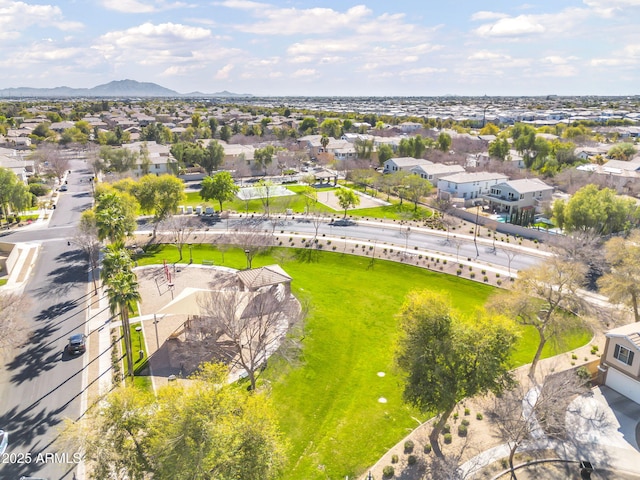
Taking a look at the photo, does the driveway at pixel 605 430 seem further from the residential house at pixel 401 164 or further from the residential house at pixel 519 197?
the residential house at pixel 401 164

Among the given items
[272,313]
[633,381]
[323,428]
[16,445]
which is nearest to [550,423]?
[633,381]

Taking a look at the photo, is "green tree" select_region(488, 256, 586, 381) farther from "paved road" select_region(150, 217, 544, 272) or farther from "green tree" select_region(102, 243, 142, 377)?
"green tree" select_region(102, 243, 142, 377)

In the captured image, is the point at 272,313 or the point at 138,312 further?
the point at 138,312

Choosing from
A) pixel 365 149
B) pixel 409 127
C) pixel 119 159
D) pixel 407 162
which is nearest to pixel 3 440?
pixel 119 159

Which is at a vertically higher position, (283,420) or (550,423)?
(550,423)

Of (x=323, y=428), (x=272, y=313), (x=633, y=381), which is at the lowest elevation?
(x=323, y=428)

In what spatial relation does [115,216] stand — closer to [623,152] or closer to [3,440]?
[3,440]

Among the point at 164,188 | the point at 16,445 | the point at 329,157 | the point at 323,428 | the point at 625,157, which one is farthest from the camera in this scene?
the point at 329,157

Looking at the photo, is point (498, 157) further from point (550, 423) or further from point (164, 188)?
point (550, 423)
